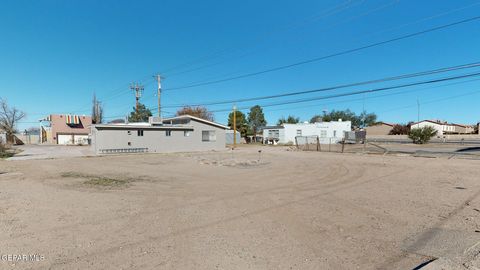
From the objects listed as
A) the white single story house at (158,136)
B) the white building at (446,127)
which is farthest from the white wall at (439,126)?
the white single story house at (158,136)

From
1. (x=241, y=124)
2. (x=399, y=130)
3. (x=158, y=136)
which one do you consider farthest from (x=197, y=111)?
(x=399, y=130)

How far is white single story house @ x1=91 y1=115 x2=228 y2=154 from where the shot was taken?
2434 cm

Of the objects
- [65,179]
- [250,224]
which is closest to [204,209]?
[250,224]

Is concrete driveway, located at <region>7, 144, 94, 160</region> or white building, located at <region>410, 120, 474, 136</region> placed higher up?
white building, located at <region>410, 120, 474, 136</region>

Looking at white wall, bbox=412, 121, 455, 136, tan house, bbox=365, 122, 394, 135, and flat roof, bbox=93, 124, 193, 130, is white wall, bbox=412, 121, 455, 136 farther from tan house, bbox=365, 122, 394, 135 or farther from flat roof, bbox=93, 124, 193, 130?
flat roof, bbox=93, 124, 193, 130

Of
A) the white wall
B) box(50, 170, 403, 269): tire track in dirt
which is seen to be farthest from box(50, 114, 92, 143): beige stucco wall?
the white wall

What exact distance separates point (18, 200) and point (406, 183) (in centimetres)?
1172

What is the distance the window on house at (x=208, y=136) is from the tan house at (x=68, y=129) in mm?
28889

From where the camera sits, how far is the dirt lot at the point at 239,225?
3.56 m

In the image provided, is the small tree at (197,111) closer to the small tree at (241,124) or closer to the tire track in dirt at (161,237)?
the small tree at (241,124)

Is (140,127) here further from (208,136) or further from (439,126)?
(439,126)

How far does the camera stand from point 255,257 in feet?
11.9

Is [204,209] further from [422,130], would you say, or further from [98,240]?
[422,130]

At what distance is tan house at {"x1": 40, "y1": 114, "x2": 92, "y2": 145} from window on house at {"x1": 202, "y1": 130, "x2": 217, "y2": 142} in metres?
28.9
